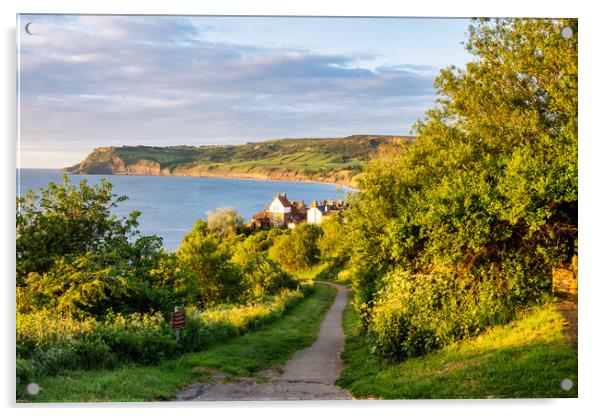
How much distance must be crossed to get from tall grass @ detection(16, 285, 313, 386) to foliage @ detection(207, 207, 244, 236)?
1.44 metres

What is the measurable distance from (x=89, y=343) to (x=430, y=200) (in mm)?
4475

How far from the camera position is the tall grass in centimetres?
705

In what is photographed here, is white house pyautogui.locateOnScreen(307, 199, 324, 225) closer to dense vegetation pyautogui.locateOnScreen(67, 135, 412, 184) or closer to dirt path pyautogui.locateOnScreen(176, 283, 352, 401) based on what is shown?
dense vegetation pyautogui.locateOnScreen(67, 135, 412, 184)

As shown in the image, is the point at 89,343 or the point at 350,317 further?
the point at 350,317

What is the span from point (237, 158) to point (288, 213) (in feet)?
3.69

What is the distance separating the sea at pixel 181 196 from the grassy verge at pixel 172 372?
167cm

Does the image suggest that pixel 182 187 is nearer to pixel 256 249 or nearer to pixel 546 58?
pixel 256 249

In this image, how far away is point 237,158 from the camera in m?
8.19

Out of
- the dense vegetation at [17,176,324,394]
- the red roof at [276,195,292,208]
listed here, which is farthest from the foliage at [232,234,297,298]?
the red roof at [276,195,292,208]

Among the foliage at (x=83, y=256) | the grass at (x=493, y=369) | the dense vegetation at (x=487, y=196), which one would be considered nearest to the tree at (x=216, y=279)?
the foliage at (x=83, y=256)

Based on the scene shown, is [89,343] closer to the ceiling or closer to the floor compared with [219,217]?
closer to the floor

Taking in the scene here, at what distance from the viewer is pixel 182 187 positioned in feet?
26.7
